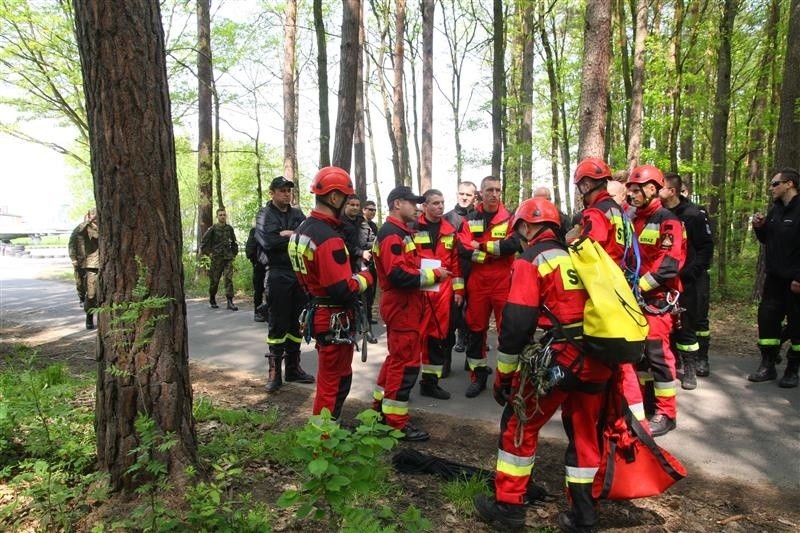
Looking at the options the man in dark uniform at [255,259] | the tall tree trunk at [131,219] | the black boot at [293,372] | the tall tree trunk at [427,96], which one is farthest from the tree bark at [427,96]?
the tall tree trunk at [131,219]

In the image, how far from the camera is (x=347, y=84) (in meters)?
9.65

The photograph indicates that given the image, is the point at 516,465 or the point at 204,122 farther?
the point at 204,122

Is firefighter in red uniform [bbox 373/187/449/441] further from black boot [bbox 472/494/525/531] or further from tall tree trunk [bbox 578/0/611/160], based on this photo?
tall tree trunk [bbox 578/0/611/160]

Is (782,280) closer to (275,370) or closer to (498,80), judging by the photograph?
(275,370)

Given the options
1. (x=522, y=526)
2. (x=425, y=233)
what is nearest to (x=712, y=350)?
(x=425, y=233)

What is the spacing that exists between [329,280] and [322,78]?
9.18m

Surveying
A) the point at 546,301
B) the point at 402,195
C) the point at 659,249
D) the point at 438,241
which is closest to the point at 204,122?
the point at 438,241

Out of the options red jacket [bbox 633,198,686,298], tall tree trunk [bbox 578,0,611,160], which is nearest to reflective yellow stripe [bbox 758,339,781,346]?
→ red jacket [bbox 633,198,686,298]

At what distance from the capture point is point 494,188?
238 inches

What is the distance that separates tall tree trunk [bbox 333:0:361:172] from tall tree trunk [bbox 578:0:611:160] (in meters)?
4.55

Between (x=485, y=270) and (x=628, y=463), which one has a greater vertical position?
(x=485, y=270)

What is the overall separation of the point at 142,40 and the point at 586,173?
12.2ft

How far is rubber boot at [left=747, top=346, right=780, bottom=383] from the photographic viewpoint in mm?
5746

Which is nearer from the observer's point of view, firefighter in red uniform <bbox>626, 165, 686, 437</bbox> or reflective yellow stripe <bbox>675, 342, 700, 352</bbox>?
firefighter in red uniform <bbox>626, 165, 686, 437</bbox>
